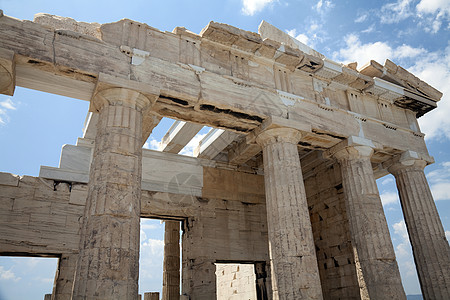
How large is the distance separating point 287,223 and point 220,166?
5.50 m

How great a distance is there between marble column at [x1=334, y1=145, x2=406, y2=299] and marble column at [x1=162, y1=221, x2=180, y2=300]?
6626mm

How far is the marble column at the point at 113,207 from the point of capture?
6.10m

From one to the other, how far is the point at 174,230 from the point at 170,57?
25.2ft

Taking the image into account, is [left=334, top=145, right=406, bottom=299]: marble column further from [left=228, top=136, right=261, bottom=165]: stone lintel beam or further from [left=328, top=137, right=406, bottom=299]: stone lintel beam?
[left=228, top=136, right=261, bottom=165]: stone lintel beam

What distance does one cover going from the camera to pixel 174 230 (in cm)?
1427

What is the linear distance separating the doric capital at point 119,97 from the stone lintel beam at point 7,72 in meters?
1.60

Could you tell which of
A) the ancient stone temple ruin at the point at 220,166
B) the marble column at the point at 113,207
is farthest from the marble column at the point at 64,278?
the marble column at the point at 113,207

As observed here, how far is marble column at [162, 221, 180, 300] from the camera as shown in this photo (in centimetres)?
1335

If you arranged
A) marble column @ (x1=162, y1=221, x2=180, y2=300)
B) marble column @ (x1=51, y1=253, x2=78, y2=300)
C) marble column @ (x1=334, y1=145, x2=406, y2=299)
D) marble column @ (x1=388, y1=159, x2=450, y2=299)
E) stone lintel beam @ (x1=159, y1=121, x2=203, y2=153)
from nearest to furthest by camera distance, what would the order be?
marble column @ (x1=334, y1=145, x2=406, y2=299) → marble column @ (x1=51, y1=253, x2=78, y2=300) → marble column @ (x1=388, y1=159, x2=450, y2=299) → stone lintel beam @ (x1=159, y1=121, x2=203, y2=153) → marble column @ (x1=162, y1=221, x2=180, y2=300)

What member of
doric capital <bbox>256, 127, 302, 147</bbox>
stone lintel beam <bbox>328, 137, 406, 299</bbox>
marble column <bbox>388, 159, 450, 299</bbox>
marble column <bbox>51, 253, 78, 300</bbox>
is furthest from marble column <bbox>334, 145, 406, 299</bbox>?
marble column <bbox>51, 253, 78, 300</bbox>

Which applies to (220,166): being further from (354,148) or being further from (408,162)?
(408,162)

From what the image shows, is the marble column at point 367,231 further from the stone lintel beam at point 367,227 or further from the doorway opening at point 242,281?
the doorway opening at point 242,281

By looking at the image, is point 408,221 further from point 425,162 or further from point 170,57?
point 170,57

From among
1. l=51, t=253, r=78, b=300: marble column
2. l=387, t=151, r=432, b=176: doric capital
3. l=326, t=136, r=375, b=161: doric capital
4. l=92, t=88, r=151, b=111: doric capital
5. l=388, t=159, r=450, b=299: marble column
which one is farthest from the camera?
l=387, t=151, r=432, b=176: doric capital
